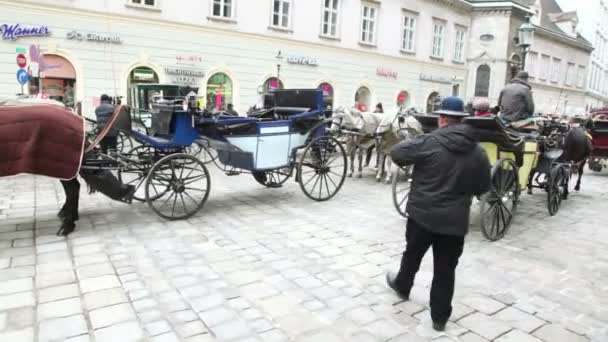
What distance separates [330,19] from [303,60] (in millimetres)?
2462

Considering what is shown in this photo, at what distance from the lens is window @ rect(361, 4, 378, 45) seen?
852 inches

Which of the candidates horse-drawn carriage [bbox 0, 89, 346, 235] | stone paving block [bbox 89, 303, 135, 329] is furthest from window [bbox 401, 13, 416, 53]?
stone paving block [bbox 89, 303, 135, 329]

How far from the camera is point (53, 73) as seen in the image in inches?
556

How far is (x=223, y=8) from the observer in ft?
55.5

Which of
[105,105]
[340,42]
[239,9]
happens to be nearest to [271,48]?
[239,9]

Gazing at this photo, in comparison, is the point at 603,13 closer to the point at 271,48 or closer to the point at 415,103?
the point at 415,103

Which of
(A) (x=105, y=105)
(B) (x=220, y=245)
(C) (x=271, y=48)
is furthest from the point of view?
(C) (x=271, y=48)

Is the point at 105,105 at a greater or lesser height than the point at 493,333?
greater

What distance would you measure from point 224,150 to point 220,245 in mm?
1827

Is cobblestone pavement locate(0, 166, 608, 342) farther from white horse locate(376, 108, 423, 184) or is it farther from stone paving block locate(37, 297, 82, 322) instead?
white horse locate(376, 108, 423, 184)

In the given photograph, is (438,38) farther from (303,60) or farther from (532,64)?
(532,64)

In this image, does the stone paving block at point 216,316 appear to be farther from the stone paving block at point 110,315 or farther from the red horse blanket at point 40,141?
the red horse blanket at point 40,141

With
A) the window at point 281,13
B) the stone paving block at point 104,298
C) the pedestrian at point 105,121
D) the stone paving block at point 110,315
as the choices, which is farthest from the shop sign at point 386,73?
the stone paving block at point 110,315

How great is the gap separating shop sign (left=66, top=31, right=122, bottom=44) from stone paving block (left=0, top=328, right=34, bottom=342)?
43.0ft
